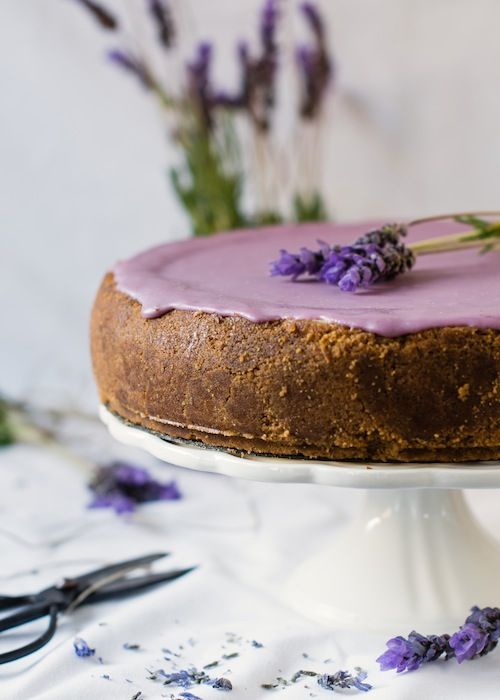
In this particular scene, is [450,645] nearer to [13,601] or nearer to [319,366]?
[319,366]

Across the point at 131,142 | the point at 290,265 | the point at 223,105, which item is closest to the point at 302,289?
the point at 290,265

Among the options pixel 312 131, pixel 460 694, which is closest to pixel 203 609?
pixel 460 694

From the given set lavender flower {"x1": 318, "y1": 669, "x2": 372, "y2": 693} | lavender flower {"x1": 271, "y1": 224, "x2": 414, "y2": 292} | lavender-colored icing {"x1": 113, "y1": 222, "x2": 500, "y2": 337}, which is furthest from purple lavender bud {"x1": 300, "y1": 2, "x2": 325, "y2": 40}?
lavender flower {"x1": 318, "y1": 669, "x2": 372, "y2": 693}

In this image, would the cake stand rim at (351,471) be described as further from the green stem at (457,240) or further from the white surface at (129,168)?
the white surface at (129,168)

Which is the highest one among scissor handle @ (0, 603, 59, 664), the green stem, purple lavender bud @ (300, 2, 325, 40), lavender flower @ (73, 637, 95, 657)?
purple lavender bud @ (300, 2, 325, 40)

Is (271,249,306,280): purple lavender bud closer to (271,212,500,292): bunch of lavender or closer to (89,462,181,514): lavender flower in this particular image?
(271,212,500,292): bunch of lavender

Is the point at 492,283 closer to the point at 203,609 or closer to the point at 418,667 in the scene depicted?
the point at 418,667

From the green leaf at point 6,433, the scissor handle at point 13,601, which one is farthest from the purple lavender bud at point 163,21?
the scissor handle at point 13,601
